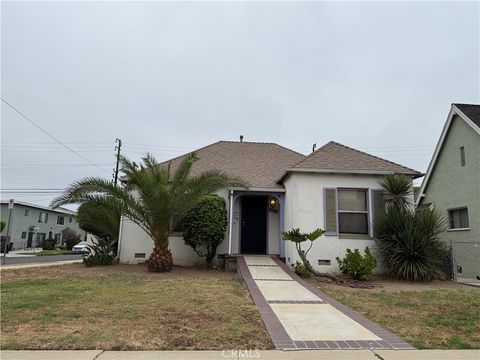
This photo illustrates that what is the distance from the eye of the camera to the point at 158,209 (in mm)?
11203

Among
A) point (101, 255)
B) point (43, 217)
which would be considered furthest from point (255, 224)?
point (43, 217)

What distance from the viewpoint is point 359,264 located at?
10.4m

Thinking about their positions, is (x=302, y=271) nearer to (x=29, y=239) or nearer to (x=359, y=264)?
(x=359, y=264)

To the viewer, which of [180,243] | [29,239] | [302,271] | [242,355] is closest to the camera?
[242,355]

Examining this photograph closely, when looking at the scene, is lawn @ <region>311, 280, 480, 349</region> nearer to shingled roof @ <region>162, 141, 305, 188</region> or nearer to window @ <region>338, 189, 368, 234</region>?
window @ <region>338, 189, 368, 234</region>

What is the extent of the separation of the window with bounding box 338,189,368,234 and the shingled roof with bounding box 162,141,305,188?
2734 mm

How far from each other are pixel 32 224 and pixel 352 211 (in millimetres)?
42604

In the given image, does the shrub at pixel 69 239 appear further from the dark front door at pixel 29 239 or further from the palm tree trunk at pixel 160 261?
the palm tree trunk at pixel 160 261

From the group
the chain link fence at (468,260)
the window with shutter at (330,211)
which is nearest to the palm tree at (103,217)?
the window with shutter at (330,211)

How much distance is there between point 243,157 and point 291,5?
7.24 metres

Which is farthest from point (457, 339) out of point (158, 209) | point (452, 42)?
point (452, 42)

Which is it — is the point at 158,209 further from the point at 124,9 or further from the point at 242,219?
the point at 124,9

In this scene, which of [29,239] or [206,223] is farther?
[29,239]

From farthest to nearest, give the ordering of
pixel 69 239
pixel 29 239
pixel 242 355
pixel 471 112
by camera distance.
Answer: pixel 29 239
pixel 69 239
pixel 471 112
pixel 242 355
